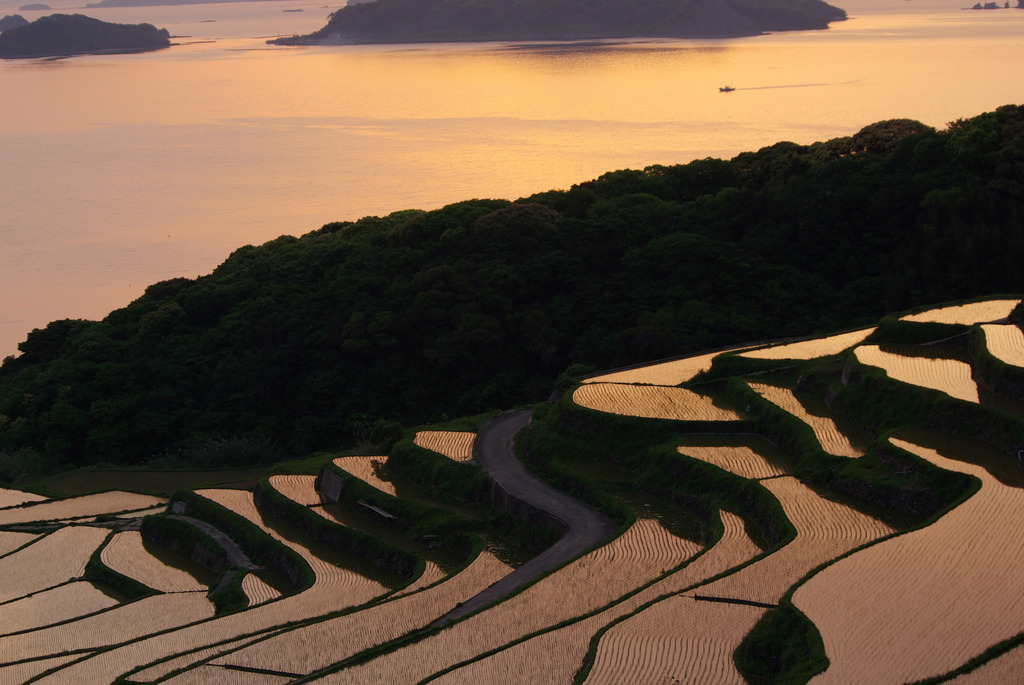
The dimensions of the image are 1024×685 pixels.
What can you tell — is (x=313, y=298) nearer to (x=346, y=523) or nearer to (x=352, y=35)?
(x=346, y=523)

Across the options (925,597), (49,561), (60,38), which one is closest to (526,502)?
(925,597)

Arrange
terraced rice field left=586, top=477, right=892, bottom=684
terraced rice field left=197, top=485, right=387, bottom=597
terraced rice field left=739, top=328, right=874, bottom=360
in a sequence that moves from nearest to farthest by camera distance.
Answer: terraced rice field left=586, top=477, right=892, bottom=684 < terraced rice field left=197, top=485, right=387, bottom=597 < terraced rice field left=739, top=328, right=874, bottom=360

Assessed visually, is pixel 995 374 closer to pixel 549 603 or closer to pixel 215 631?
pixel 549 603

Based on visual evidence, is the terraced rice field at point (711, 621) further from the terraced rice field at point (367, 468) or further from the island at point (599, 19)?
the island at point (599, 19)

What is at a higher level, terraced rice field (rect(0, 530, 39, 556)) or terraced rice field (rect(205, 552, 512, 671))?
terraced rice field (rect(205, 552, 512, 671))

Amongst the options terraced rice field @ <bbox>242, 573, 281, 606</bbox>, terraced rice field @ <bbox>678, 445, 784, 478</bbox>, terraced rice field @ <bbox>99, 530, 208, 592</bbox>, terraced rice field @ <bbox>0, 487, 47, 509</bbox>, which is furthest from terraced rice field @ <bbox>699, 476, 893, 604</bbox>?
terraced rice field @ <bbox>0, 487, 47, 509</bbox>

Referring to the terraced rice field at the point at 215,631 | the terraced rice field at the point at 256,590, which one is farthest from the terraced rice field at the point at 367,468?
the terraced rice field at the point at 215,631

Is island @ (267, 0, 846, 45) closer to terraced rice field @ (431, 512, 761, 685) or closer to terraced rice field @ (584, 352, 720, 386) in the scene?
terraced rice field @ (584, 352, 720, 386)
